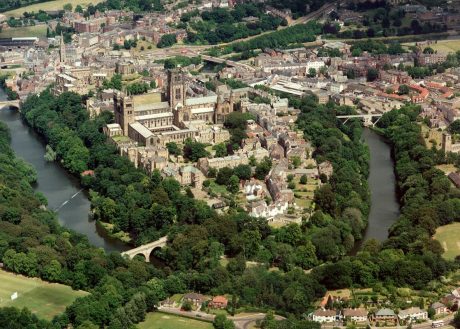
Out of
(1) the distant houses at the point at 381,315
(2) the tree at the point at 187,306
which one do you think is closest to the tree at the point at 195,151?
(2) the tree at the point at 187,306

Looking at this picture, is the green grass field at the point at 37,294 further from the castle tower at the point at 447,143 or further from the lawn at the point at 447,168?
the castle tower at the point at 447,143

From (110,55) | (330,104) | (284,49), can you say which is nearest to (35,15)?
(110,55)

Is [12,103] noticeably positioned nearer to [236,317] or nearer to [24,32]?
[24,32]

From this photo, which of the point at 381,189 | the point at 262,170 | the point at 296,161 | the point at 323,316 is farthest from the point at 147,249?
the point at 381,189

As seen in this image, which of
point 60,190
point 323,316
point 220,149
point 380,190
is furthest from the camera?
point 220,149

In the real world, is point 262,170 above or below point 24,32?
above

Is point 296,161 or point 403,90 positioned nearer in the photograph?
point 296,161

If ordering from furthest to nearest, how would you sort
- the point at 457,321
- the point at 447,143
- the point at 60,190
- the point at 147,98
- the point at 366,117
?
the point at 147,98
the point at 366,117
the point at 447,143
the point at 60,190
the point at 457,321
